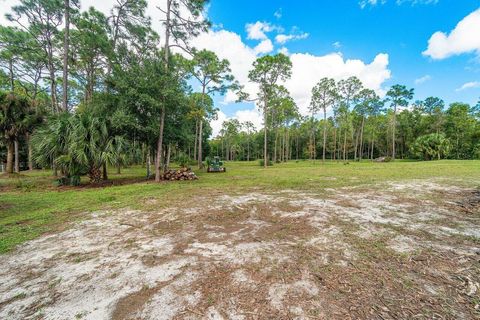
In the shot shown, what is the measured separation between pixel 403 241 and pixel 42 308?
15.5ft

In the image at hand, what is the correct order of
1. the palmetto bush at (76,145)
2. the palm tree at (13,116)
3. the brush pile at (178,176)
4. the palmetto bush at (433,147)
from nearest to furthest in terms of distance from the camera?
the palmetto bush at (76,145)
the palm tree at (13,116)
the brush pile at (178,176)
the palmetto bush at (433,147)

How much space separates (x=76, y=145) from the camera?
812 centimetres

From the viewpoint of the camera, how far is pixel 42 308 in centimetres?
185

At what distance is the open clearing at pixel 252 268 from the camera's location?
1822 millimetres

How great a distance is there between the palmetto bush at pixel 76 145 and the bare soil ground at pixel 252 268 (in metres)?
5.00

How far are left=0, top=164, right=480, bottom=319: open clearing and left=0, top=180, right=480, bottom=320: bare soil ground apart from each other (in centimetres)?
1

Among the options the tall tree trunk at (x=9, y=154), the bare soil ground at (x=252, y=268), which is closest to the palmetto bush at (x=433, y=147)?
the bare soil ground at (x=252, y=268)

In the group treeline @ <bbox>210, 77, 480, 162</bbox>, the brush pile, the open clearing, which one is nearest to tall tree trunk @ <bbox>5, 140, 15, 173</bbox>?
the brush pile

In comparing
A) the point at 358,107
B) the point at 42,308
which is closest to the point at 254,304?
the point at 42,308

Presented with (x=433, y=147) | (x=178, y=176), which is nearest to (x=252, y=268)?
(x=178, y=176)

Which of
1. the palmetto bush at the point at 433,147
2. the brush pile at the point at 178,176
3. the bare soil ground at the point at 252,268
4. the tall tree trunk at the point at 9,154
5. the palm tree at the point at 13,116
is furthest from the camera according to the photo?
the palmetto bush at the point at 433,147

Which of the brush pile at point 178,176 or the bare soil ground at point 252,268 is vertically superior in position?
the brush pile at point 178,176

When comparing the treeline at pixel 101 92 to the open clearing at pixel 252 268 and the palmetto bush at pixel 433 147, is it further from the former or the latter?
the palmetto bush at pixel 433 147

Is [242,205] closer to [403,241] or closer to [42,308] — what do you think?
[403,241]
